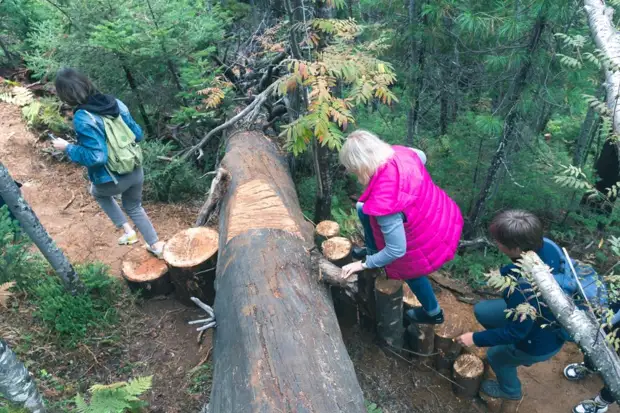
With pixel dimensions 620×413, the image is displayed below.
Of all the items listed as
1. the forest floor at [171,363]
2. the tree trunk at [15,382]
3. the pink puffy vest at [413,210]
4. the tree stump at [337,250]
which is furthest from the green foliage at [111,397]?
the pink puffy vest at [413,210]

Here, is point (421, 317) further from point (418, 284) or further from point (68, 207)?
point (68, 207)

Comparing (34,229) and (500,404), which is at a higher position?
(34,229)

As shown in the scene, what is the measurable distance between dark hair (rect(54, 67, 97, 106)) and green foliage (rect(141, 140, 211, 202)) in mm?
2453

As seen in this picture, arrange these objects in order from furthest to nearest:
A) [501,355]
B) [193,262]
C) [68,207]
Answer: [68,207]
[193,262]
[501,355]

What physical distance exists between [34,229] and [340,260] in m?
2.75

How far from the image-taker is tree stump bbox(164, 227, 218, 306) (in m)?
4.21

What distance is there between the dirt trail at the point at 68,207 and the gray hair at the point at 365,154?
3.42 meters

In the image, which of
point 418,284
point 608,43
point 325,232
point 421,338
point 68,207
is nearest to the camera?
point 608,43

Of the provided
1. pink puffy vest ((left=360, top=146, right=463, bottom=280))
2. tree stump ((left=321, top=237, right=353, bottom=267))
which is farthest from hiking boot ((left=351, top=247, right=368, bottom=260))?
pink puffy vest ((left=360, top=146, right=463, bottom=280))

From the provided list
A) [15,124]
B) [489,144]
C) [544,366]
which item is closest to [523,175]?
[489,144]

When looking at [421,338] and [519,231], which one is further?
[421,338]

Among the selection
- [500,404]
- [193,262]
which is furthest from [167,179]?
[500,404]

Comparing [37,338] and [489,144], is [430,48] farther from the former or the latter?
[37,338]

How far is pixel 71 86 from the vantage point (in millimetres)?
3545
